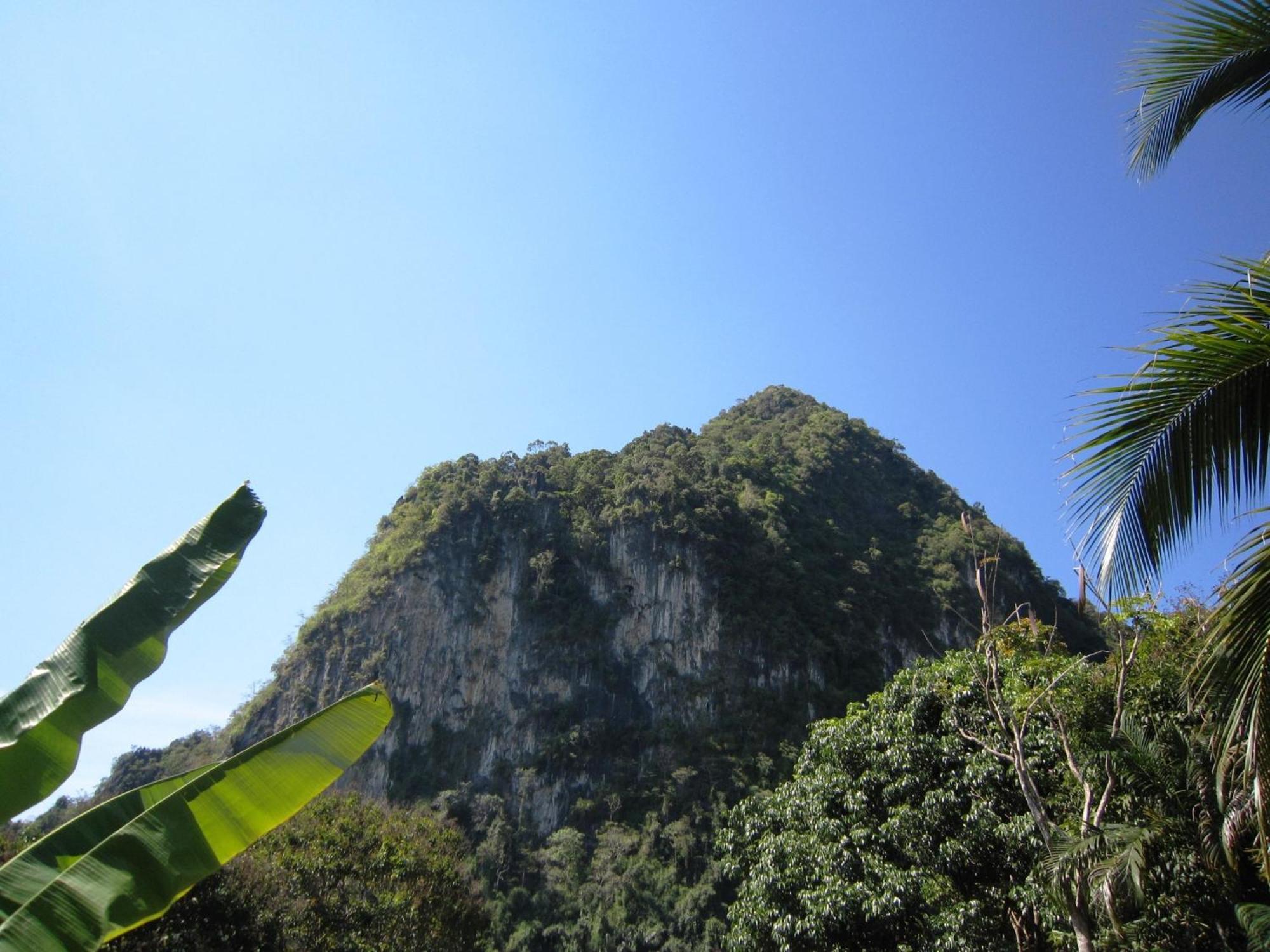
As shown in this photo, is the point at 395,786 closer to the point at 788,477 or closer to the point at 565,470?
the point at 565,470

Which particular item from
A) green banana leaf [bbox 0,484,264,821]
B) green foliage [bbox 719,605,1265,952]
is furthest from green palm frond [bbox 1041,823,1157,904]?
green banana leaf [bbox 0,484,264,821]

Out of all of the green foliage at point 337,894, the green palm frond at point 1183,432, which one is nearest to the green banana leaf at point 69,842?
the green palm frond at point 1183,432

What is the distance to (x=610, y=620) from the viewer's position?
153 feet

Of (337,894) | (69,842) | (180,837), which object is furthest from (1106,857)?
(337,894)

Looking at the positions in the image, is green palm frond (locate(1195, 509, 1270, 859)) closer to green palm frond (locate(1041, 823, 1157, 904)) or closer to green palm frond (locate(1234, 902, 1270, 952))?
green palm frond (locate(1041, 823, 1157, 904))

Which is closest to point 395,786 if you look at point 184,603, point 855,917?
point 855,917

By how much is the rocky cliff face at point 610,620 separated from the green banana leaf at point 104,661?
36.3 m

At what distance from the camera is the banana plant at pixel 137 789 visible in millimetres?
3170

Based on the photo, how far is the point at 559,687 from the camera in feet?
146

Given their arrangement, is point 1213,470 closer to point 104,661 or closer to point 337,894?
point 104,661

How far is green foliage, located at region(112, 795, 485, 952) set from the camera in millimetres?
9898

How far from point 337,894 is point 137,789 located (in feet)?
35.3

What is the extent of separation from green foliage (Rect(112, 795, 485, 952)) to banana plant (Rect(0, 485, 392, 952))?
21.3ft

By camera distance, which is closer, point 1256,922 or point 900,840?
point 1256,922
